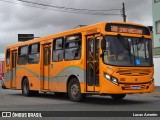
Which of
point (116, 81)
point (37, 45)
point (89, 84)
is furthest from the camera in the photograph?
point (37, 45)

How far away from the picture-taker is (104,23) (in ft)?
55.1

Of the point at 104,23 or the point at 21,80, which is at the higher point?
the point at 104,23

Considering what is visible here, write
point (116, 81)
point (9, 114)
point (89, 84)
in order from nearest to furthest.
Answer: point (9, 114) < point (116, 81) < point (89, 84)

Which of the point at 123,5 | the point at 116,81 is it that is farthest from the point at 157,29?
the point at 116,81

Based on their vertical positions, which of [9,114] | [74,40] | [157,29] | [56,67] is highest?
[157,29]

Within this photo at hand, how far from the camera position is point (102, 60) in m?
16.5

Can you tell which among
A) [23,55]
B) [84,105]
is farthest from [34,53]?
[84,105]

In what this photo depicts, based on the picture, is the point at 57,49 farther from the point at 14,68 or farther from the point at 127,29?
the point at 14,68

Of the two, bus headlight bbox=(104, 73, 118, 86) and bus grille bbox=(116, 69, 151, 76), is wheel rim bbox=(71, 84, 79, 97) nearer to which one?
bus headlight bbox=(104, 73, 118, 86)

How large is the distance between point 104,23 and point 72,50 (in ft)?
8.57

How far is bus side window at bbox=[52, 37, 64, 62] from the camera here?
1986 centimetres

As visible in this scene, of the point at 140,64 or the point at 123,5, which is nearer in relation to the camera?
the point at 140,64

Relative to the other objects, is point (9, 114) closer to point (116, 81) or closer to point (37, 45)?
point (116, 81)

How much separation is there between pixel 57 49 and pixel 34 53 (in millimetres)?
3108
